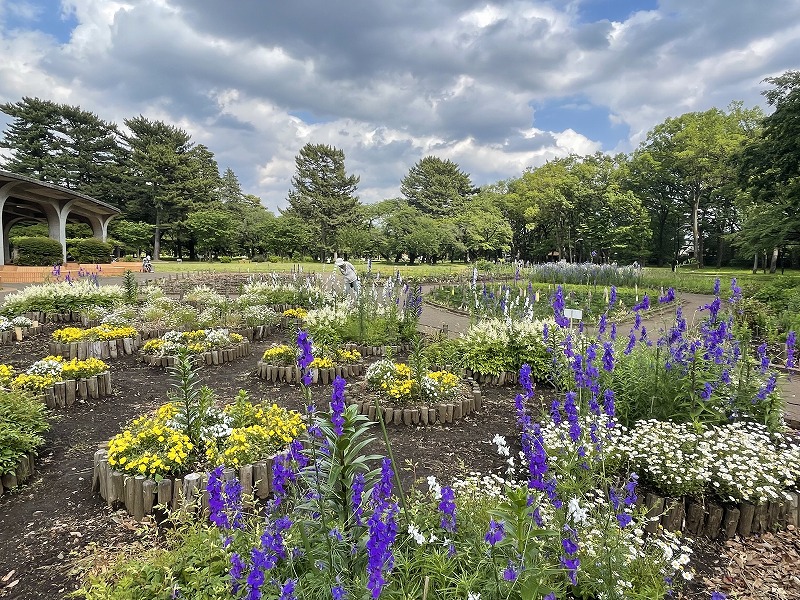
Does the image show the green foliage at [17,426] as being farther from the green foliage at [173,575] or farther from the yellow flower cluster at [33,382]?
the green foliage at [173,575]

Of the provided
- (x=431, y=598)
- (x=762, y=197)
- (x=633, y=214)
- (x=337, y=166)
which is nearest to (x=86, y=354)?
(x=431, y=598)

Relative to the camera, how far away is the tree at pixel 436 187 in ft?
178

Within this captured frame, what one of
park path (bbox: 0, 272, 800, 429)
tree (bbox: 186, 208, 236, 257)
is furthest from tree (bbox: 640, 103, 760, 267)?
tree (bbox: 186, 208, 236, 257)

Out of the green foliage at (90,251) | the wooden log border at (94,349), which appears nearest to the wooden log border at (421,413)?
the wooden log border at (94,349)

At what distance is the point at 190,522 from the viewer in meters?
2.55

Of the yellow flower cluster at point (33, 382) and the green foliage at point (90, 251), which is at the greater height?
the green foliage at point (90, 251)

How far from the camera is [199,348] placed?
7293 mm

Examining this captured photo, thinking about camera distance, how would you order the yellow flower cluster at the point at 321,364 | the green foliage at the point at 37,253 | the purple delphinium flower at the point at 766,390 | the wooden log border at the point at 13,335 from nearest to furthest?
the purple delphinium flower at the point at 766,390 < the yellow flower cluster at the point at 321,364 < the wooden log border at the point at 13,335 < the green foliage at the point at 37,253

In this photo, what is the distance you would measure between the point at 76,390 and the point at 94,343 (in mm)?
2270

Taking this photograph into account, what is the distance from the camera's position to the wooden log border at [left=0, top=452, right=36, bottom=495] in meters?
3.50

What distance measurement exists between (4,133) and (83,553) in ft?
184

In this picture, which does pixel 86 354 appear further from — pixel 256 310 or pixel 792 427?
pixel 792 427

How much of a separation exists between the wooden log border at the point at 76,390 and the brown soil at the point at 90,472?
133mm

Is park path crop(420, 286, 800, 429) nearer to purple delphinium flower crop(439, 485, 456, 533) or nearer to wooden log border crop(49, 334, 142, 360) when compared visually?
purple delphinium flower crop(439, 485, 456, 533)
